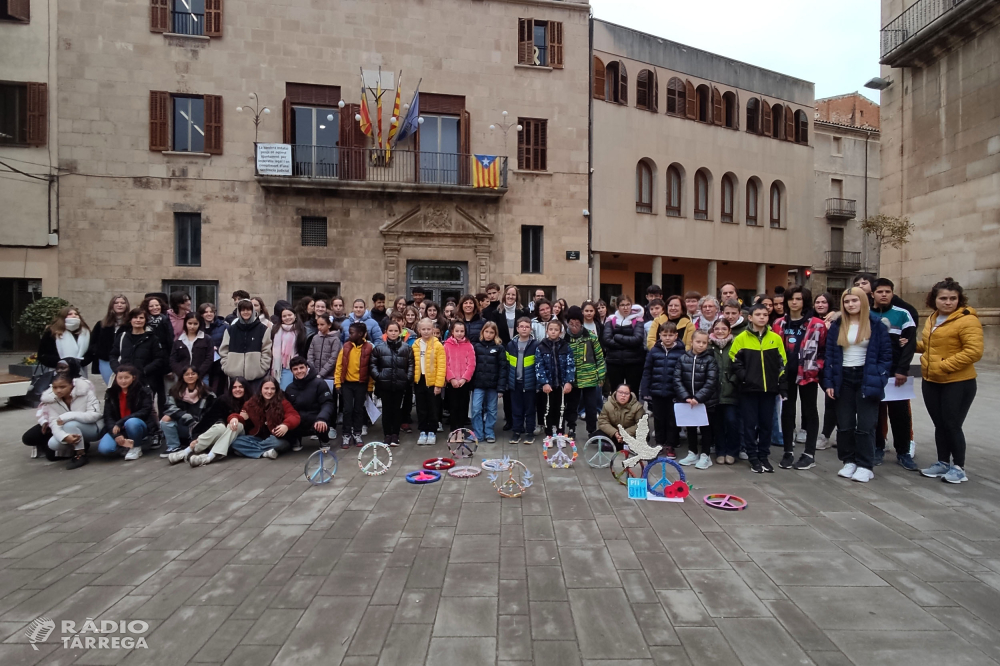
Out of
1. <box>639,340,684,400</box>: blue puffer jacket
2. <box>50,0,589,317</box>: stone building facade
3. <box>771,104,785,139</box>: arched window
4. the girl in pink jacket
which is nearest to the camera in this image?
<box>639,340,684,400</box>: blue puffer jacket

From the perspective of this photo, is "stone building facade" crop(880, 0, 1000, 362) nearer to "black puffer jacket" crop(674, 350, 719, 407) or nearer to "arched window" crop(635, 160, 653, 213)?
"arched window" crop(635, 160, 653, 213)

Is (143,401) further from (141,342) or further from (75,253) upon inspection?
(75,253)

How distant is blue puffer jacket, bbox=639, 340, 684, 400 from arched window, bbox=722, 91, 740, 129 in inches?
843

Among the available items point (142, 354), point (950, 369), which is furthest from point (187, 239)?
point (950, 369)

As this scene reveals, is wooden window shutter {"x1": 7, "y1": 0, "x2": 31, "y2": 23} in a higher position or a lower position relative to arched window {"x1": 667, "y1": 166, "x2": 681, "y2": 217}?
higher

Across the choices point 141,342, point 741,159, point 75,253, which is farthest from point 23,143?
point 741,159

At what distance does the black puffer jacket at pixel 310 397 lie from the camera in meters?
7.68

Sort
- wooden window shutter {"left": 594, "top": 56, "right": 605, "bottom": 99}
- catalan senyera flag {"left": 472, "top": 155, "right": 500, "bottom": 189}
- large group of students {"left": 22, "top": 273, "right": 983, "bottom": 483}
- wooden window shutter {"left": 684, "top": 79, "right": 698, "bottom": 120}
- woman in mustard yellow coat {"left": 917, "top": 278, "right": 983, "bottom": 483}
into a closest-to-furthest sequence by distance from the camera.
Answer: woman in mustard yellow coat {"left": 917, "top": 278, "right": 983, "bottom": 483} < large group of students {"left": 22, "top": 273, "right": 983, "bottom": 483} < catalan senyera flag {"left": 472, "top": 155, "right": 500, "bottom": 189} < wooden window shutter {"left": 594, "top": 56, "right": 605, "bottom": 99} < wooden window shutter {"left": 684, "top": 79, "right": 698, "bottom": 120}

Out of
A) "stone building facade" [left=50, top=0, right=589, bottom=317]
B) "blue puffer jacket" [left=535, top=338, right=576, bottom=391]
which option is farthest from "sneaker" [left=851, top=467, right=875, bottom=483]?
"stone building facade" [left=50, top=0, right=589, bottom=317]

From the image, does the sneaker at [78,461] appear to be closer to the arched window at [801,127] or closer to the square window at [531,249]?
the square window at [531,249]

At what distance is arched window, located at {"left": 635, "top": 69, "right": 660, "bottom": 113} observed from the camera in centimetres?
2294

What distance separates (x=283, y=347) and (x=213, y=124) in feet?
45.7

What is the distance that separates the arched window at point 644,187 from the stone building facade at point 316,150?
10.2ft

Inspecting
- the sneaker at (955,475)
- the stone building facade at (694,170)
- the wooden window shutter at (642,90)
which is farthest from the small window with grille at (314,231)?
the sneaker at (955,475)
